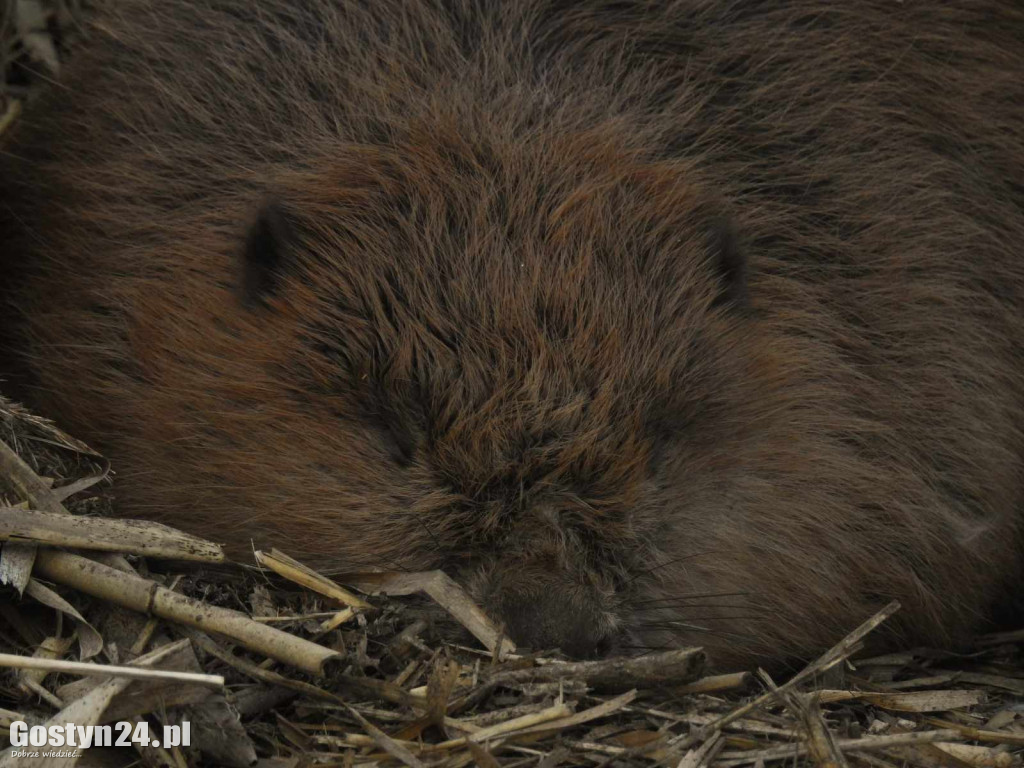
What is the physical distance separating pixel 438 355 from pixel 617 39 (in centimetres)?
137

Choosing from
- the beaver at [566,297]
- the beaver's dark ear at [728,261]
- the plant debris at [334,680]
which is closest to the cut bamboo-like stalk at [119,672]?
the plant debris at [334,680]

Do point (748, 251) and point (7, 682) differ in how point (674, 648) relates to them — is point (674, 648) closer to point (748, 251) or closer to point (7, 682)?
point (748, 251)

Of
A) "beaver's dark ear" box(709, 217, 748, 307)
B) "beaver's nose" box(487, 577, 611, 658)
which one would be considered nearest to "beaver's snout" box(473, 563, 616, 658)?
"beaver's nose" box(487, 577, 611, 658)

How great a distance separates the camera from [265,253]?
3.86 metres

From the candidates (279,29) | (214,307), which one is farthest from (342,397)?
(279,29)

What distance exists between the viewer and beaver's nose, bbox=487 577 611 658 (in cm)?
335

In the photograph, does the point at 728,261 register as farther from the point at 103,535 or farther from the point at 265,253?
the point at 103,535

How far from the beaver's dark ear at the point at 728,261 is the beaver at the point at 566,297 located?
14 millimetres

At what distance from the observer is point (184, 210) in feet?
13.8

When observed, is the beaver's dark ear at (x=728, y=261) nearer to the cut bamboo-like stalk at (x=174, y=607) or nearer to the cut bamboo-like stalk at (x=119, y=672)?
the cut bamboo-like stalk at (x=174, y=607)

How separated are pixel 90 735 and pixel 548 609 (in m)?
1.11

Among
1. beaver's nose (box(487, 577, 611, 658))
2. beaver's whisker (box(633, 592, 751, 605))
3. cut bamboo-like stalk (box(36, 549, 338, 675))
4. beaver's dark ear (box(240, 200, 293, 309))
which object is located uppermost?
beaver's dark ear (box(240, 200, 293, 309))

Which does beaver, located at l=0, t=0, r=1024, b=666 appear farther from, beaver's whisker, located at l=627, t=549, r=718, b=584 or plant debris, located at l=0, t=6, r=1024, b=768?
plant debris, located at l=0, t=6, r=1024, b=768

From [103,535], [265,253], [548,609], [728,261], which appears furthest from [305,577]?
[728,261]
